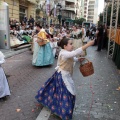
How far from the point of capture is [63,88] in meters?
3.66

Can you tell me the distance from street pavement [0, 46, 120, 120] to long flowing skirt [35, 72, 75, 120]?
0.80 ft

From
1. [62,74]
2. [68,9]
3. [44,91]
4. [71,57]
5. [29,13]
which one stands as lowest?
[44,91]

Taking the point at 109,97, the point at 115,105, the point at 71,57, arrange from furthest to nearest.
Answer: the point at 109,97, the point at 115,105, the point at 71,57

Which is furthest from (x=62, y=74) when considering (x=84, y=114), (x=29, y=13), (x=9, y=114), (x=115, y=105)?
(x=29, y=13)

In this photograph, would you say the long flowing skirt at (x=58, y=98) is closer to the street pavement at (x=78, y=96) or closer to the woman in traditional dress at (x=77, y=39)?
the street pavement at (x=78, y=96)

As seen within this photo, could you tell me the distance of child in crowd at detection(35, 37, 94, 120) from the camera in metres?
3.57

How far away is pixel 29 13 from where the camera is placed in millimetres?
24875

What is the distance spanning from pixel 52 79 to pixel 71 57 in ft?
2.11

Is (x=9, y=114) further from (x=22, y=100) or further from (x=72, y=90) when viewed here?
(x=72, y=90)

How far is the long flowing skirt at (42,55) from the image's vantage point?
8.42 m

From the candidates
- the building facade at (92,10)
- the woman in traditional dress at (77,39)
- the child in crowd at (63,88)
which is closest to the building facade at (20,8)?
the woman in traditional dress at (77,39)

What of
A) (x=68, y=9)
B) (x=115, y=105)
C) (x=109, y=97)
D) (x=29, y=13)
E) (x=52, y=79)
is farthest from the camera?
(x=68, y=9)

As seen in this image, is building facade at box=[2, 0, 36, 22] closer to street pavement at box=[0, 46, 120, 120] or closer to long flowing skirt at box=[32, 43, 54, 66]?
long flowing skirt at box=[32, 43, 54, 66]

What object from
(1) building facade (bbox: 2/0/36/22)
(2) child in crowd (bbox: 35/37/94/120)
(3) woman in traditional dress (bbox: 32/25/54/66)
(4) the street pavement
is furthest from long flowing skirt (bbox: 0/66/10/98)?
(1) building facade (bbox: 2/0/36/22)
